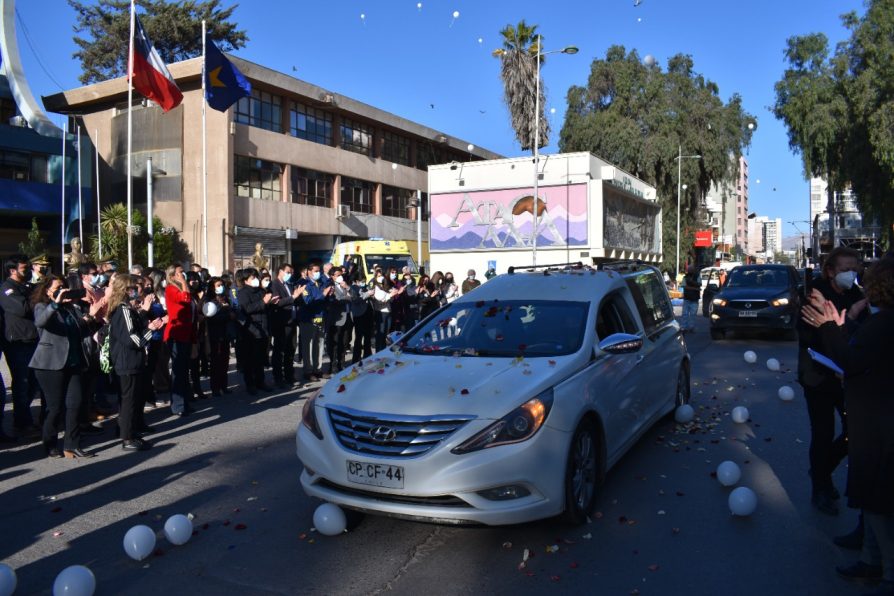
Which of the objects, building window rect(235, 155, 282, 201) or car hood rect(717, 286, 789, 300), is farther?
building window rect(235, 155, 282, 201)

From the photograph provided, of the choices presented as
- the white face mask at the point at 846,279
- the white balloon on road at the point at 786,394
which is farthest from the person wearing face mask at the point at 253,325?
the white face mask at the point at 846,279

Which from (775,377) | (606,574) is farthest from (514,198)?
(606,574)

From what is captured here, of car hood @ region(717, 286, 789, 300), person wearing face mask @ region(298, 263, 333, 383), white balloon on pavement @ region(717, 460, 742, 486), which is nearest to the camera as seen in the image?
white balloon on pavement @ region(717, 460, 742, 486)

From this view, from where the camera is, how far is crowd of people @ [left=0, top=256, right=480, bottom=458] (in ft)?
21.4

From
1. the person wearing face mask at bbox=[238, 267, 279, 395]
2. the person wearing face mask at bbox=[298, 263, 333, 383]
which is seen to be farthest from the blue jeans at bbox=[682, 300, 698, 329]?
the person wearing face mask at bbox=[238, 267, 279, 395]

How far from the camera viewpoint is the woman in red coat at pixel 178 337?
844cm

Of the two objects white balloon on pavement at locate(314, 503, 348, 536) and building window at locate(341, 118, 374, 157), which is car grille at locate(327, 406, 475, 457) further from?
building window at locate(341, 118, 374, 157)

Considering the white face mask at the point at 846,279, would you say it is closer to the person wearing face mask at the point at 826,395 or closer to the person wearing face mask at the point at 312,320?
the person wearing face mask at the point at 826,395

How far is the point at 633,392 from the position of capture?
18.4 ft

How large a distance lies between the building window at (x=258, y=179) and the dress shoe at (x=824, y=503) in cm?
2900

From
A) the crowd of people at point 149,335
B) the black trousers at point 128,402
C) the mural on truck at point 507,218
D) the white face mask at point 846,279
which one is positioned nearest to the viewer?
the white face mask at point 846,279

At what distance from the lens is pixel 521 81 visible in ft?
119

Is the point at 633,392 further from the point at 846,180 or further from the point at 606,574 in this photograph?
the point at 846,180

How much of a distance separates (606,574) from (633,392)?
2.04 metres
